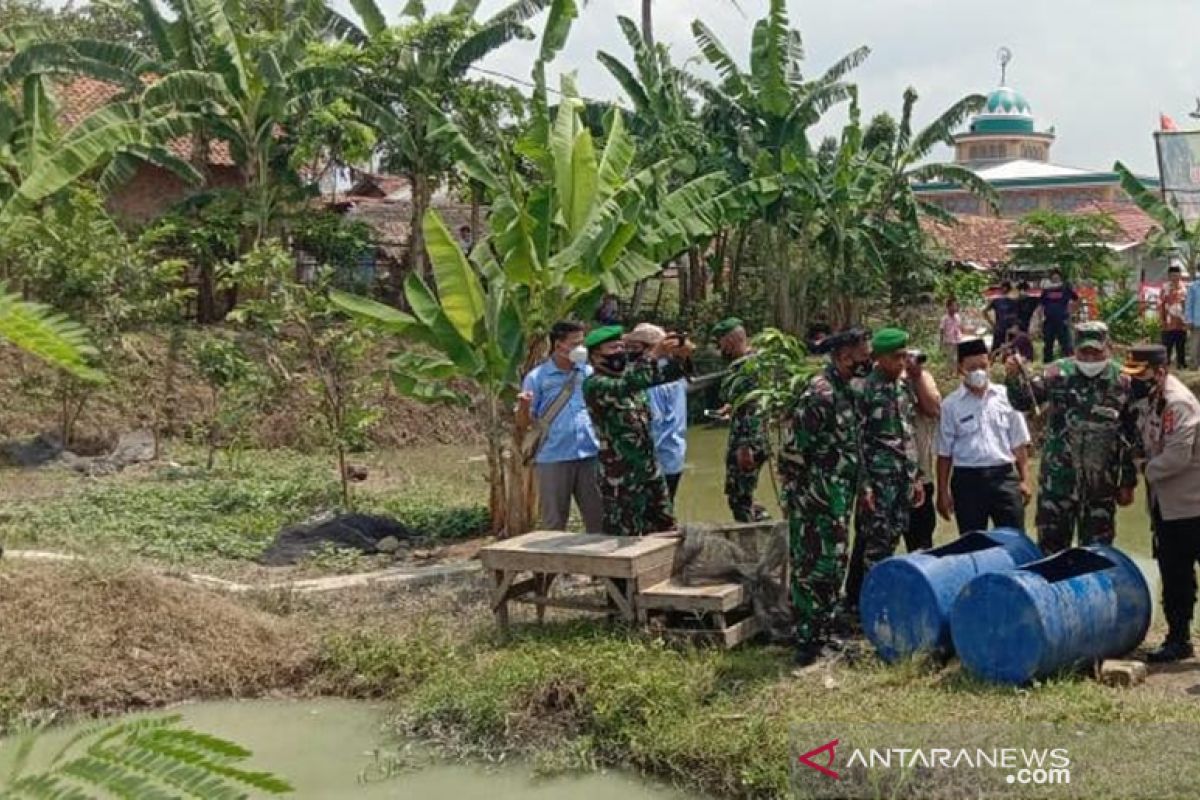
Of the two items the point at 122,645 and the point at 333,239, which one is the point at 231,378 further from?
the point at 122,645

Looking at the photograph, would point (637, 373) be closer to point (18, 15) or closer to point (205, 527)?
point (205, 527)

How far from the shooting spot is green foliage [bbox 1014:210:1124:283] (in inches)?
842

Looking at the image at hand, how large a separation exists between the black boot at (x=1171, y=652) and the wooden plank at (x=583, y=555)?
7.22ft

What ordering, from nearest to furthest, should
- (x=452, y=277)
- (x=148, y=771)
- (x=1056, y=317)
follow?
1. (x=148, y=771)
2. (x=452, y=277)
3. (x=1056, y=317)

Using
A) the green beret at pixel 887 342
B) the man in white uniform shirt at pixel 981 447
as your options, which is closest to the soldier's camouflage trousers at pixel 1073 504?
the man in white uniform shirt at pixel 981 447

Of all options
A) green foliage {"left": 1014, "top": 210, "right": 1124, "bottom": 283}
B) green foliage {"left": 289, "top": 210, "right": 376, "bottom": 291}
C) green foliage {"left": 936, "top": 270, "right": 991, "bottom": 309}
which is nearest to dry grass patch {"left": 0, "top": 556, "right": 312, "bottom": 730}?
green foliage {"left": 289, "top": 210, "right": 376, "bottom": 291}

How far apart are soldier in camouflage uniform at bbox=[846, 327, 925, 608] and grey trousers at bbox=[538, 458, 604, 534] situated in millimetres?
1873

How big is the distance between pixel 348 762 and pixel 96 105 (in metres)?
18.3

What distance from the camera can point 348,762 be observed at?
5379 millimetres

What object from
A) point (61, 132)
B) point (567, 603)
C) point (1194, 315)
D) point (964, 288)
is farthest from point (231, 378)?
point (964, 288)

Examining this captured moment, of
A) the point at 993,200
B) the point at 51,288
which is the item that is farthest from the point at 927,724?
the point at 993,200

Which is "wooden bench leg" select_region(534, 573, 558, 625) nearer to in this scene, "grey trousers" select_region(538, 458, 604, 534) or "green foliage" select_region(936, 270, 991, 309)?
"grey trousers" select_region(538, 458, 604, 534)

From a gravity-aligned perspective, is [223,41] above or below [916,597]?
above

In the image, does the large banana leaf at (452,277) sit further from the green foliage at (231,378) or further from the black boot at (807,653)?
the green foliage at (231,378)
